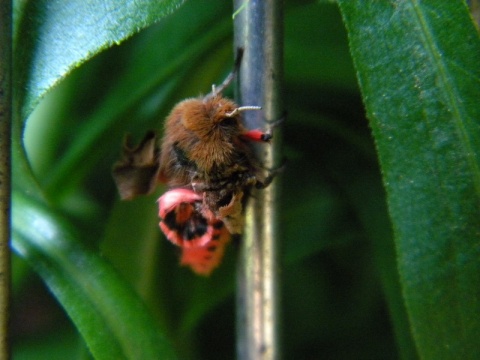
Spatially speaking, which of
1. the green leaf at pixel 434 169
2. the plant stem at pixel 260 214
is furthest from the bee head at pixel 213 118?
the green leaf at pixel 434 169

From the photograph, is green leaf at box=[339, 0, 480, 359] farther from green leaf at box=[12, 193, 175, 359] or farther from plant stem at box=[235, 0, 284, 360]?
green leaf at box=[12, 193, 175, 359]

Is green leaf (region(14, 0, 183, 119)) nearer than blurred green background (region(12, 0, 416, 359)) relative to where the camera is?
Yes

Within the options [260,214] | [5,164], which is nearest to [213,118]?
[260,214]

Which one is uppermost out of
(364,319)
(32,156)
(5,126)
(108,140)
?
(32,156)

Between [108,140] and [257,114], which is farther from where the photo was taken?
[108,140]

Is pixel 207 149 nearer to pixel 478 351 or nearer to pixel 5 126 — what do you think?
pixel 5 126

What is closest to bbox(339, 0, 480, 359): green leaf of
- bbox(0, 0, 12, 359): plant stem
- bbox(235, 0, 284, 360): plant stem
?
bbox(235, 0, 284, 360): plant stem

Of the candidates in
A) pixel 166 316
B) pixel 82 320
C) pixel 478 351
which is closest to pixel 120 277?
pixel 82 320
